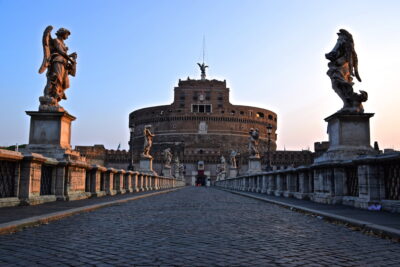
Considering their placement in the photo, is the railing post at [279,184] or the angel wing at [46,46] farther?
the railing post at [279,184]

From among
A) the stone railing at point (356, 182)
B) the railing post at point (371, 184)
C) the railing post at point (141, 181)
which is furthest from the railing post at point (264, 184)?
the railing post at point (371, 184)

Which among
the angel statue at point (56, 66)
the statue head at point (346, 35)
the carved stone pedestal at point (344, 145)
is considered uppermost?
the statue head at point (346, 35)

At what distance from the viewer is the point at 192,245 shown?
4668 mm

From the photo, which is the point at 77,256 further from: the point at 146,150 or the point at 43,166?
the point at 146,150

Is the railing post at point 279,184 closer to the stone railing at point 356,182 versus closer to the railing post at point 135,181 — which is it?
the stone railing at point 356,182

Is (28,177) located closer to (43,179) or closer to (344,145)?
(43,179)

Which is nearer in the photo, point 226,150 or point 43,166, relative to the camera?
point 43,166

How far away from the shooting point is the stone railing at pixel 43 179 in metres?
8.32

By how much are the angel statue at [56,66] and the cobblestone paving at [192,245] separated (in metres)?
5.79

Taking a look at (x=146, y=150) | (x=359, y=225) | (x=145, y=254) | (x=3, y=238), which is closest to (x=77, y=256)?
(x=145, y=254)

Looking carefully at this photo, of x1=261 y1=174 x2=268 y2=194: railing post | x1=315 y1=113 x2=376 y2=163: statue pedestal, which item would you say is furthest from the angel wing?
x1=261 y1=174 x2=268 y2=194: railing post

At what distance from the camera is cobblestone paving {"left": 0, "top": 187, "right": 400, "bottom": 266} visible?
382cm

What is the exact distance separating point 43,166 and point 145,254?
22.0ft

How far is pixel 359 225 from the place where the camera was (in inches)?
234
